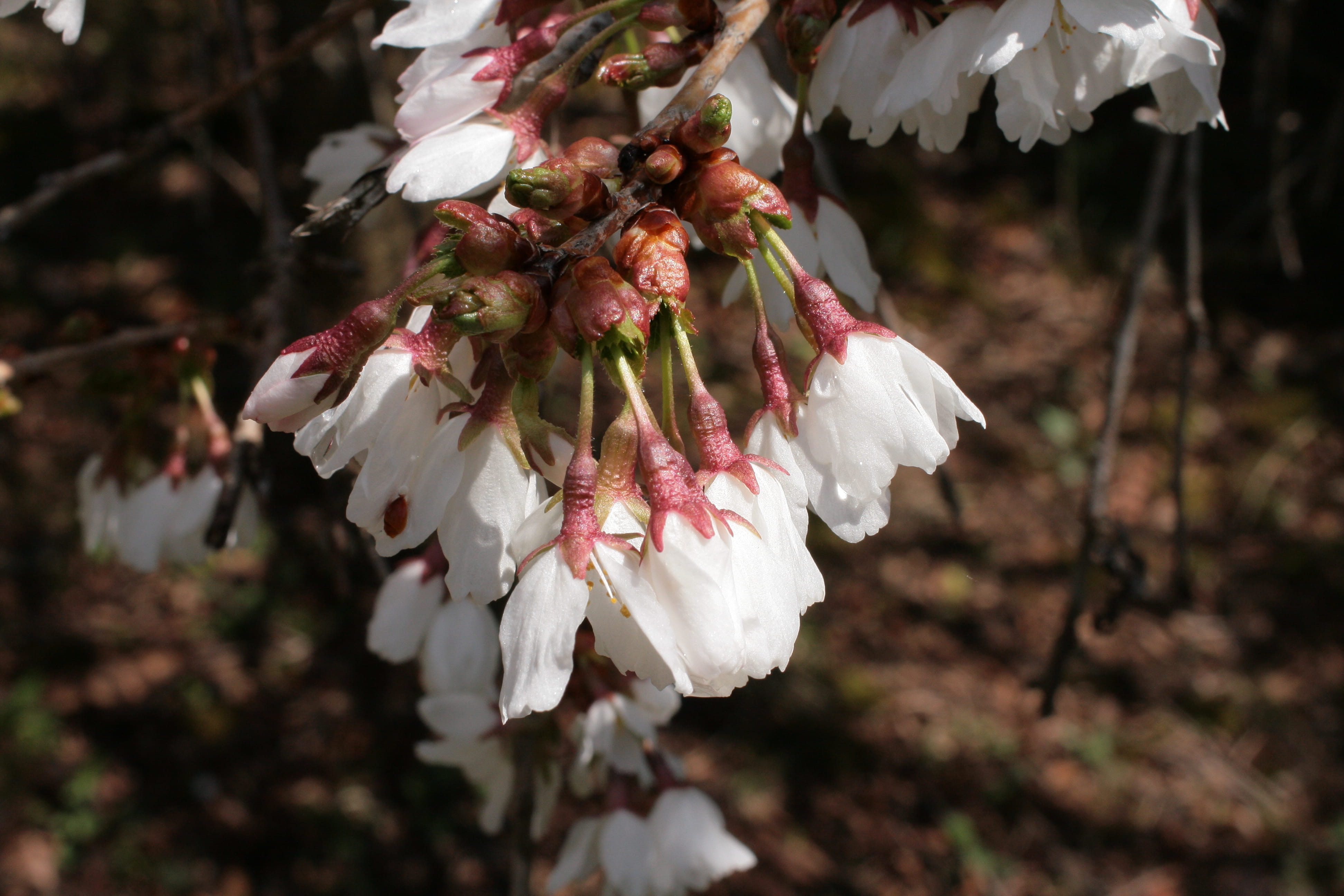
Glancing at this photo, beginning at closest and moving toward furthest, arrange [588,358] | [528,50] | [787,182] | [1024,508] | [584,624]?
1. [588,358]
2. [528,50]
3. [787,182]
4. [584,624]
5. [1024,508]

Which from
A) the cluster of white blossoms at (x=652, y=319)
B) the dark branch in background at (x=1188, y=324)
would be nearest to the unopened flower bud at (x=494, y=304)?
the cluster of white blossoms at (x=652, y=319)

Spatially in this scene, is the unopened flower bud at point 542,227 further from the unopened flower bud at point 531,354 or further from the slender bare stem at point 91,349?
the slender bare stem at point 91,349

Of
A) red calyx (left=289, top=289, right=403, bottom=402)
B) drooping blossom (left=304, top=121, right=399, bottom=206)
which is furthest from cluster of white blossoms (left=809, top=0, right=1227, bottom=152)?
drooping blossom (left=304, top=121, right=399, bottom=206)

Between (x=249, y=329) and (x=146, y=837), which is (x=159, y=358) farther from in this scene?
(x=146, y=837)

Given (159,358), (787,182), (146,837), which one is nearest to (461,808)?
(146,837)

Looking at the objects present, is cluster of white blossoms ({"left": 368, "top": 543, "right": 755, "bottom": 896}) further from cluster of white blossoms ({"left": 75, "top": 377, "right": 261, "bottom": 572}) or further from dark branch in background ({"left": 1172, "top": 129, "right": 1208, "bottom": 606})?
dark branch in background ({"left": 1172, "top": 129, "right": 1208, "bottom": 606})
